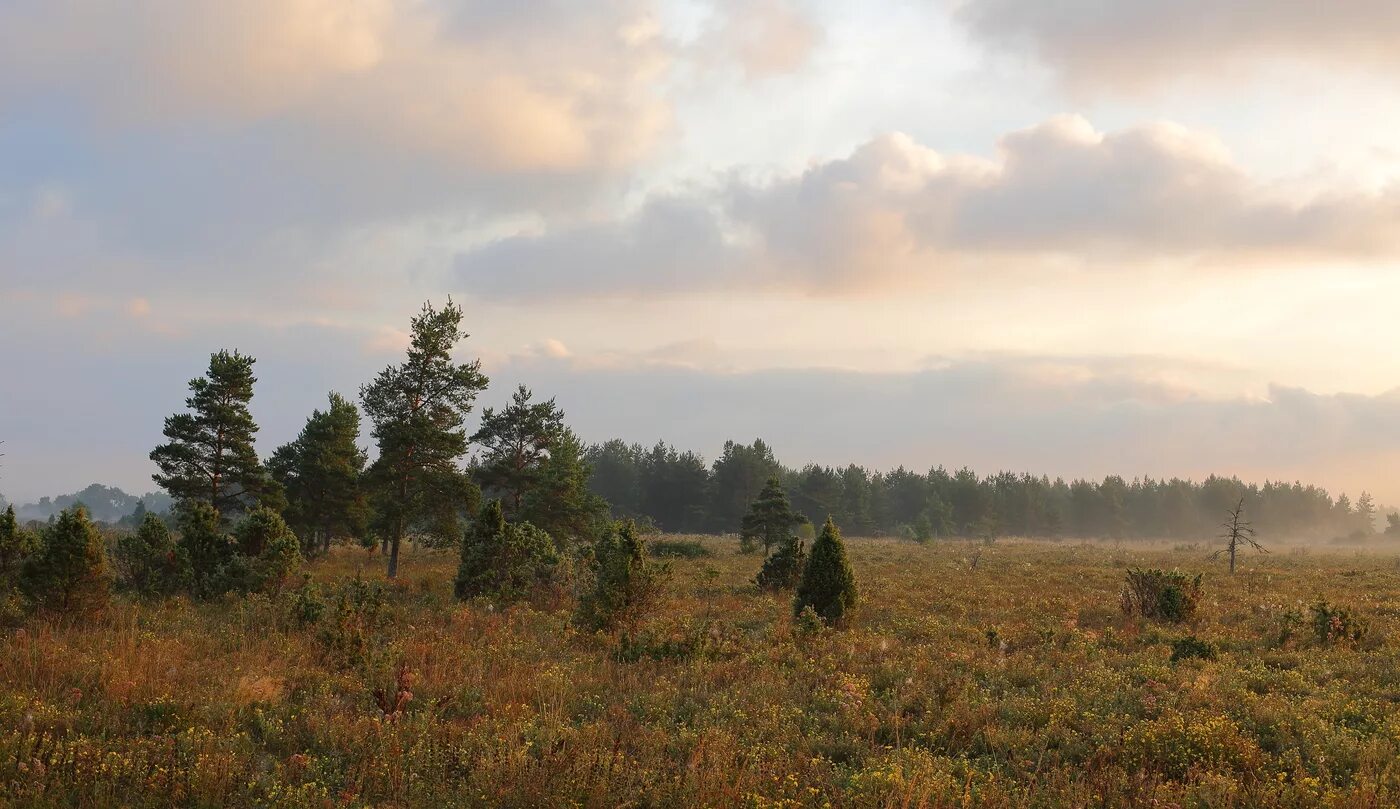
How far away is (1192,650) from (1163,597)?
195 inches

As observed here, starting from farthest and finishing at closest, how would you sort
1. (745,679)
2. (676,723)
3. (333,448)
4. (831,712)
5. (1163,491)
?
(1163,491) < (333,448) < (745,679) < (831,712) < (676,723)

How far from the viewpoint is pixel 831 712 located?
8.98m

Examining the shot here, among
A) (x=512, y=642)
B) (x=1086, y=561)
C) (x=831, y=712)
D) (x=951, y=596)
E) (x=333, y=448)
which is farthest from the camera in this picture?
(x=1086, y=561)

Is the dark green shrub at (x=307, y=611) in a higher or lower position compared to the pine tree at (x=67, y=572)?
lower

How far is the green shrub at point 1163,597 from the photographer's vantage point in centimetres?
1703

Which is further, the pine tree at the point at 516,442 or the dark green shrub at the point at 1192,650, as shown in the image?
the pine tree at the point at 516,442

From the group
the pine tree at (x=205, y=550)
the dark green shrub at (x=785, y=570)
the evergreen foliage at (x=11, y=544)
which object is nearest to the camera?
the evergreen foliage at (x=11, y=544)

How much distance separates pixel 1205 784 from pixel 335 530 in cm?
3630

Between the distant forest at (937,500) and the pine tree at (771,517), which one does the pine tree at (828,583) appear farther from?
the distant forest at (937,500)

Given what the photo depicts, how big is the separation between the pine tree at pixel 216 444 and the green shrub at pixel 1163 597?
2899cm

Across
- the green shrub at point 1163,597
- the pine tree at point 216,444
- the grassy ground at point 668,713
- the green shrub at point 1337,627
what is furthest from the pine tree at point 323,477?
the green shrub at point 1337,627

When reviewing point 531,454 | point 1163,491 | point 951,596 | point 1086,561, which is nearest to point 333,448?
point 531,454

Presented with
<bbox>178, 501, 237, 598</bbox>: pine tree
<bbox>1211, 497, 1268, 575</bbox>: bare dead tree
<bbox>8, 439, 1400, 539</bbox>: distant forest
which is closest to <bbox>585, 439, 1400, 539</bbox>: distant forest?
<bbox>8, 439, 1400, 539</bbox>: distant forest

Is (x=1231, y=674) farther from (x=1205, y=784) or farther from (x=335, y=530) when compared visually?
(x=335, y=530)
